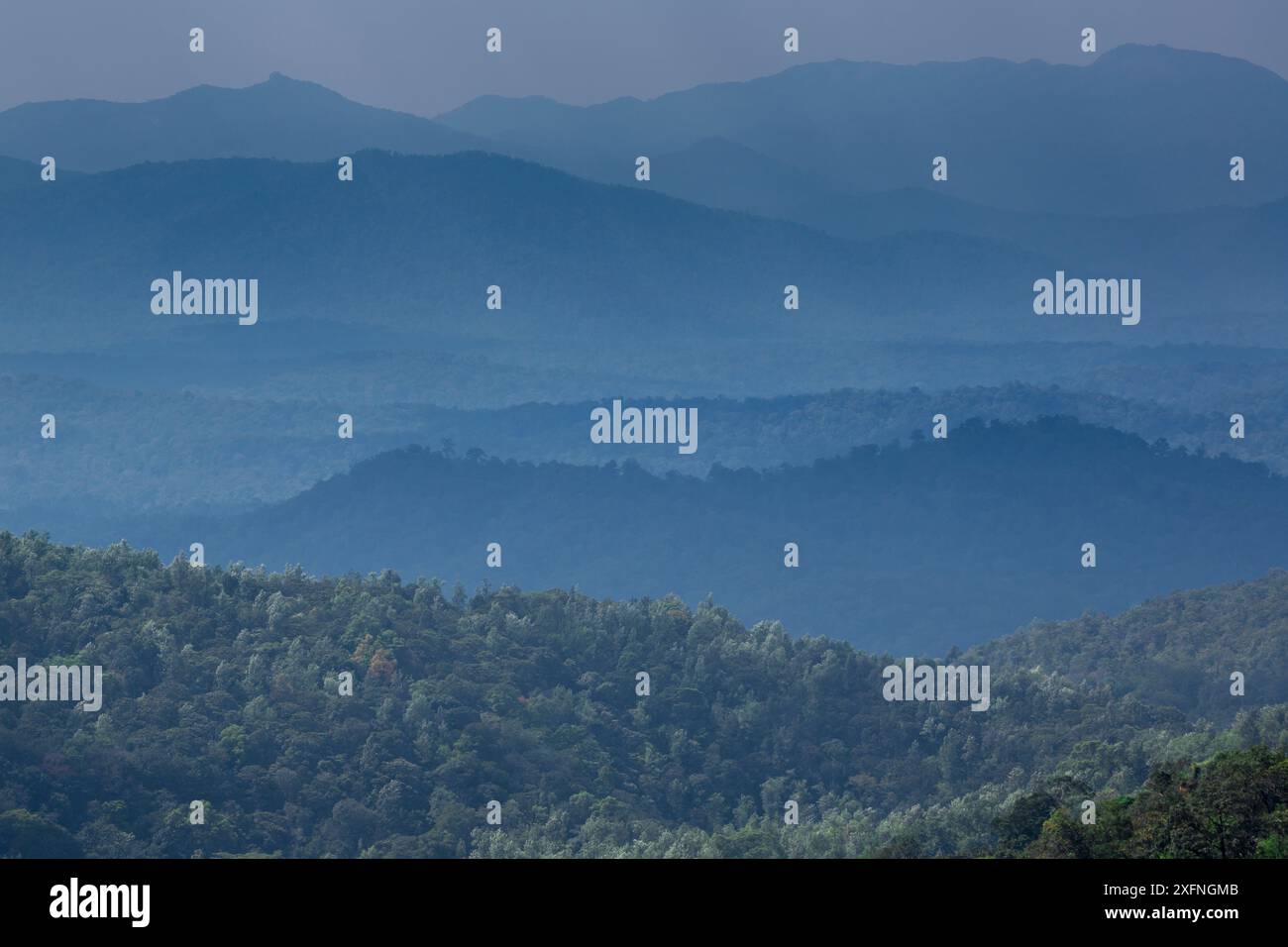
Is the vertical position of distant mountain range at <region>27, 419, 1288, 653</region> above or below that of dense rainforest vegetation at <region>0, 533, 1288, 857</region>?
above

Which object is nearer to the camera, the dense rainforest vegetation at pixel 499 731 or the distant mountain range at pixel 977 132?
the dense rainforest vegetation at pixel 499 731

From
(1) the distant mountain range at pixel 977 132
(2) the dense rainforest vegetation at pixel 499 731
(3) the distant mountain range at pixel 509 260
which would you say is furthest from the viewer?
(3) the distant mountain range at pixel 509 260

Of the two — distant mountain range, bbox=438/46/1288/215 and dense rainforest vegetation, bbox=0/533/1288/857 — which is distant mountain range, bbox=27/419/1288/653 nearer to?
distant mountain range, bbox=438/46/1288/215

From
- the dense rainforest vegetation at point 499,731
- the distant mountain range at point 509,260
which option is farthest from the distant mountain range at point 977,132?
the dense rainforest vegetation at point 499,731

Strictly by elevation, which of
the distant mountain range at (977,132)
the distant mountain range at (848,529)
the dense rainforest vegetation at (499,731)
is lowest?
the dense rainforest vegetation at (499,731)

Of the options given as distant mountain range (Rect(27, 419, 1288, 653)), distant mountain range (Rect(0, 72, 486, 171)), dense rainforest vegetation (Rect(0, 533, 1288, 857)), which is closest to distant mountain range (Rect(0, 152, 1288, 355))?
distant mountain range (Rect(0, 72, 486, 171))

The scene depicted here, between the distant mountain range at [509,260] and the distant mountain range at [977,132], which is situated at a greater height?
the distant mountain range at [977,132]

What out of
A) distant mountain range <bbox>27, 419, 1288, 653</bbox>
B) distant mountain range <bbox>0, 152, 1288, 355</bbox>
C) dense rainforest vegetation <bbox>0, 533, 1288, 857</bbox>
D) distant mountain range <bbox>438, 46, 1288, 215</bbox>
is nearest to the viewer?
dense rainforest vegetation <bbox>0, 533, 1288, 857</bbox>

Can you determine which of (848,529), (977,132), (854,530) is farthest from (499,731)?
(977,132)

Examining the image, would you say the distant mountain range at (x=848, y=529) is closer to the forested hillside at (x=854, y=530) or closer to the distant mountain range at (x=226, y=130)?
the forested hillside at (x=854, y=530)
